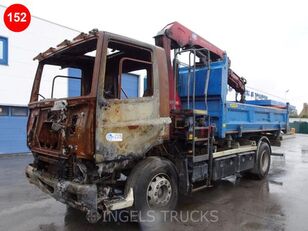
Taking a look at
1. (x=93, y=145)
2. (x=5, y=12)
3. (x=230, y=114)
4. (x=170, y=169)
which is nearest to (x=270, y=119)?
(x=230, y=114)

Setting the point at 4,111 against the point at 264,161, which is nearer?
the point at 264,161

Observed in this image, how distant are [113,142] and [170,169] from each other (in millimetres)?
1255

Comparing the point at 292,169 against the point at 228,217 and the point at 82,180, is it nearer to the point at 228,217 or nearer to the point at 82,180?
the point at 228,217

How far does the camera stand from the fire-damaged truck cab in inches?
158

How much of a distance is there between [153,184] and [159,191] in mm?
208

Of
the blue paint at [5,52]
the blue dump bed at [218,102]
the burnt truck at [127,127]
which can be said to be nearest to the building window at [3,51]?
the blue paint at [5,52]

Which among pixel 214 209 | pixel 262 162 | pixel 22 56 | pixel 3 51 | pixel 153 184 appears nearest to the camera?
pixel 153 184

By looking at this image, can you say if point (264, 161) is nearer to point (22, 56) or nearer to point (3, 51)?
point (22, 56)

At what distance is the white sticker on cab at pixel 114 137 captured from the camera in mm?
4098

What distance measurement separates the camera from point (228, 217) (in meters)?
5.14

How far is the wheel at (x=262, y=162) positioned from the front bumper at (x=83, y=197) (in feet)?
16.1

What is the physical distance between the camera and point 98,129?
3.98 meters

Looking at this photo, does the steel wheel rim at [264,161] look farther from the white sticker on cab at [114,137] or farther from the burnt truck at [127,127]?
the white sticker on cab at [114,137]

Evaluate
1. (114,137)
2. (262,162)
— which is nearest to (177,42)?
(114,137)
